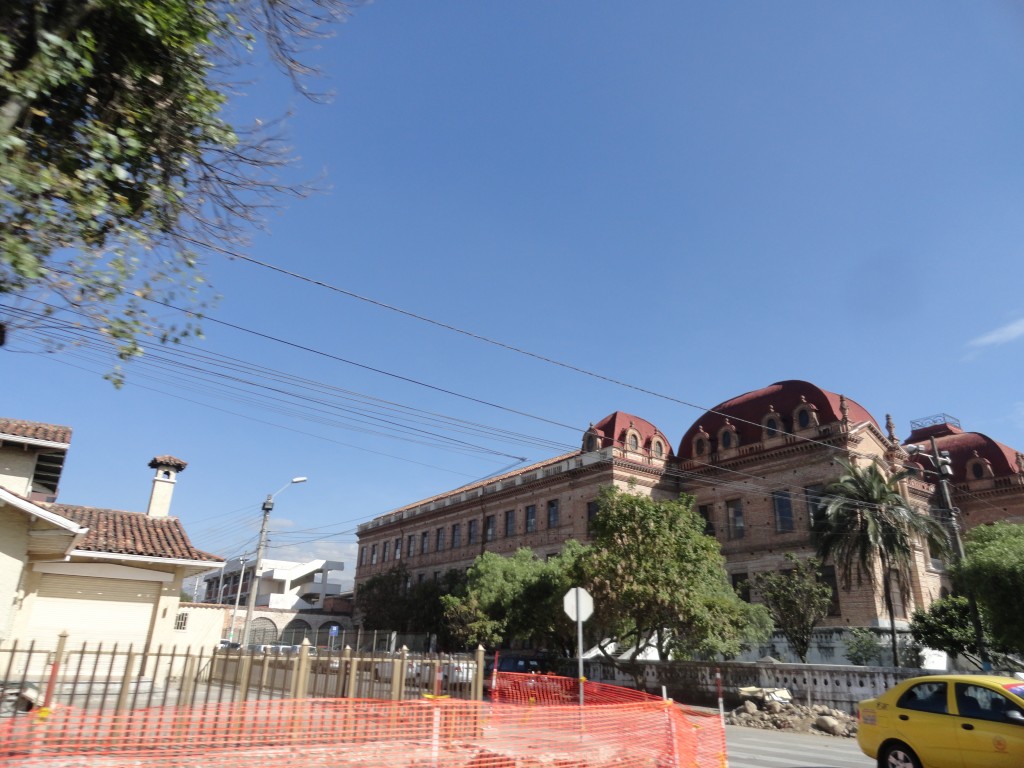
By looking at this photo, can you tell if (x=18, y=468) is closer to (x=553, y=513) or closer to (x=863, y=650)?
(x=863, y=650)

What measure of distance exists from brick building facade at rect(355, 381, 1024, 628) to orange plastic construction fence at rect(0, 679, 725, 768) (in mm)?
17403

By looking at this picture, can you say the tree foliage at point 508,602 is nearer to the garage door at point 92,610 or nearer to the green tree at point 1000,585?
the green tree at point 1000,585

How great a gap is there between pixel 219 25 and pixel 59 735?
665cm

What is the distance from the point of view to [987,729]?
26.0 ft

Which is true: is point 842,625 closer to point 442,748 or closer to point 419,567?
point 442,748

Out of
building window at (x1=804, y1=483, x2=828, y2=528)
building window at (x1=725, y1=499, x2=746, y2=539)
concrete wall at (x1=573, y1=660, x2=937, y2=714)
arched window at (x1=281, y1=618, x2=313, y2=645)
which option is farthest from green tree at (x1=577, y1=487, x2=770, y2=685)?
arched window at (x1=281, y1=618, x2=313, y2=645)

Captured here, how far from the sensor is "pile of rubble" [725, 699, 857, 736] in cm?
1680

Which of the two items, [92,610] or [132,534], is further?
[132,534]

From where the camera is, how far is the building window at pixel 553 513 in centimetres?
4228

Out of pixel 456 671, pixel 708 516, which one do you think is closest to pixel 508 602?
pixel 708 516

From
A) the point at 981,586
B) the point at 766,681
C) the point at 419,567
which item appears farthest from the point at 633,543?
the point at 419,567

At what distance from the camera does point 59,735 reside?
585 centimetres

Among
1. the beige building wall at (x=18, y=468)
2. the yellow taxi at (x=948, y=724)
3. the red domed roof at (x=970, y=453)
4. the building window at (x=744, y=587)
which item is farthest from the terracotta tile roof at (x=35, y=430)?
the red domed roof at (x=970, y=453)

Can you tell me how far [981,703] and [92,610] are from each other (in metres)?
18.0
